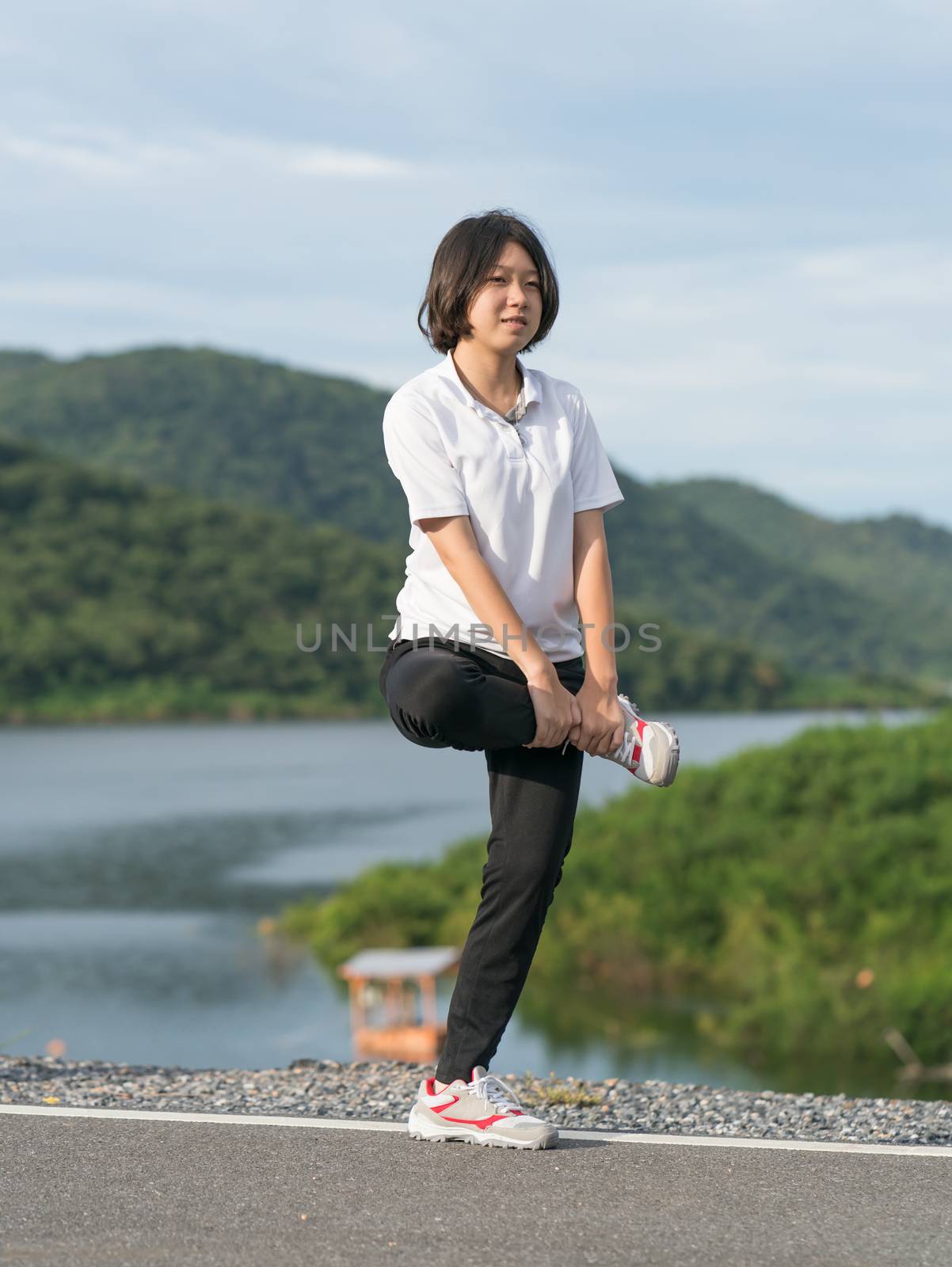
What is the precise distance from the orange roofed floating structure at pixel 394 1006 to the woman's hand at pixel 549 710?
23.0m

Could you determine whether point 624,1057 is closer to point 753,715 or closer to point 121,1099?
point 121,1099

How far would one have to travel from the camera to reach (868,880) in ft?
98.1

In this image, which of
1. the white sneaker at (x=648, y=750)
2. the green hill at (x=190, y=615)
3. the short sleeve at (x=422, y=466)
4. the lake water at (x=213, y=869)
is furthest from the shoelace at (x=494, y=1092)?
the green hill at (x=190, y=615)

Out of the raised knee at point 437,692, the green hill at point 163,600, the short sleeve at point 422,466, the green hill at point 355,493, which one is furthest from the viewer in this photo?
the green hill at point 355,493

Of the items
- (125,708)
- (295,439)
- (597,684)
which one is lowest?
(125,708)

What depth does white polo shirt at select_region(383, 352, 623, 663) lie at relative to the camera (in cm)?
357

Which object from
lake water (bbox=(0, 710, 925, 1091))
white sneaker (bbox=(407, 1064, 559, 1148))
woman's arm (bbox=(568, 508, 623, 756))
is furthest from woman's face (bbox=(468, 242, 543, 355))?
lake water (bbox=(0, 710, 925, 1091))

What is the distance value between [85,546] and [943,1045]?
110963mm

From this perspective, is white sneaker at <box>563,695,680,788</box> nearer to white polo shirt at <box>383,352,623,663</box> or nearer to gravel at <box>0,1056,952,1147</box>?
white polo shirt at <box>383,352,623,663</box>

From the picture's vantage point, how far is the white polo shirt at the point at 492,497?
357cm

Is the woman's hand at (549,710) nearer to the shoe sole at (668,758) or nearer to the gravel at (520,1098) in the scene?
the shoe sole at (668,758)

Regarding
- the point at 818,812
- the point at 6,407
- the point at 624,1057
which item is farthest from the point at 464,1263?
the point at 6,407

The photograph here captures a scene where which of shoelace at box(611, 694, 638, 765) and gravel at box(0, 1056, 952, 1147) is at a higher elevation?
shoelace at box(611, 694, 638, 765)

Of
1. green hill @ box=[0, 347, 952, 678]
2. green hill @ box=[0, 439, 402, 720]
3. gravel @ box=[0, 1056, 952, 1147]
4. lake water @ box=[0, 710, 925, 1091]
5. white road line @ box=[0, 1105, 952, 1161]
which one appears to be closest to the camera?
white road line @ box=[0, 1105, 952, 1161]
